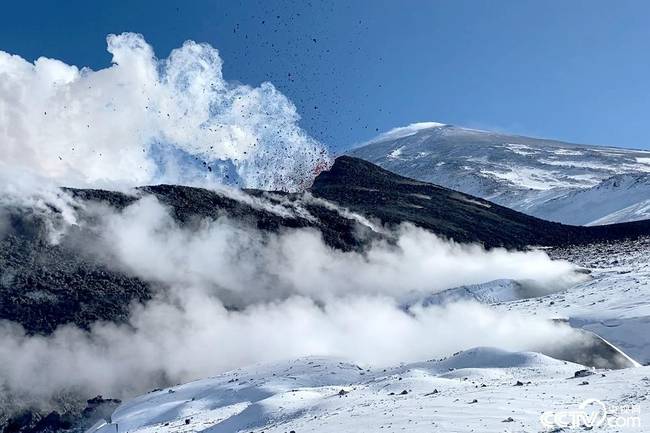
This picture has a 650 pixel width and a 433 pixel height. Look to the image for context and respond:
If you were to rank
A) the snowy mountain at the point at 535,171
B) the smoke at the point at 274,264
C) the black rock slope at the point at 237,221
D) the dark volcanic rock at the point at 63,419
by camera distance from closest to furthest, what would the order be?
the dark volcanic rock at the point at 63,419, the black rock slope at the point at 237,221, the smoke at the point at 274,264, the snowy mountain at the point at 535,171

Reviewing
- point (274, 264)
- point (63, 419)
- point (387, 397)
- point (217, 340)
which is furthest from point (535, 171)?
point (387, 397)

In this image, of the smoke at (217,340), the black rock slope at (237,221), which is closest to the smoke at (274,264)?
the black rock slope at (237,221)

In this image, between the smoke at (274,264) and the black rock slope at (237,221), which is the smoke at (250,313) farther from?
the black rock slope at (237,221)

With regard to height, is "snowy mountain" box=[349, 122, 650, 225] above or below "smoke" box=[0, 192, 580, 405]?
above

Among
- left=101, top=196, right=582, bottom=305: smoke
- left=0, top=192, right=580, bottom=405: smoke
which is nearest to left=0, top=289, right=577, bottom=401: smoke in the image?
left=0, top=192, right=580, bottom=405: smoke

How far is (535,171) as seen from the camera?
143875 mm

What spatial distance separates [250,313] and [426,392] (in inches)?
663

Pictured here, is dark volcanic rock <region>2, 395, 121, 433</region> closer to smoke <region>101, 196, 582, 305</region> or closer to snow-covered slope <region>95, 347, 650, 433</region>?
snow-covered slope <region>95, 347, 650, 433</region>

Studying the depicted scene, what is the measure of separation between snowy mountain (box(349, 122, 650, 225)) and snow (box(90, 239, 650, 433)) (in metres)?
59.1

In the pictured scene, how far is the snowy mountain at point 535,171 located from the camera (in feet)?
305

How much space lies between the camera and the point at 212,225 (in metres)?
39.7

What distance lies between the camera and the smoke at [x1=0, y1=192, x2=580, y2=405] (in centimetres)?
2630

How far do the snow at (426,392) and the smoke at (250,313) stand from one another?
8.90ft

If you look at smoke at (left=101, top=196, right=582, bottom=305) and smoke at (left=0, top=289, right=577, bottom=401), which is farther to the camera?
smoke at (left=101, top=196, right=582, bottom=305)
